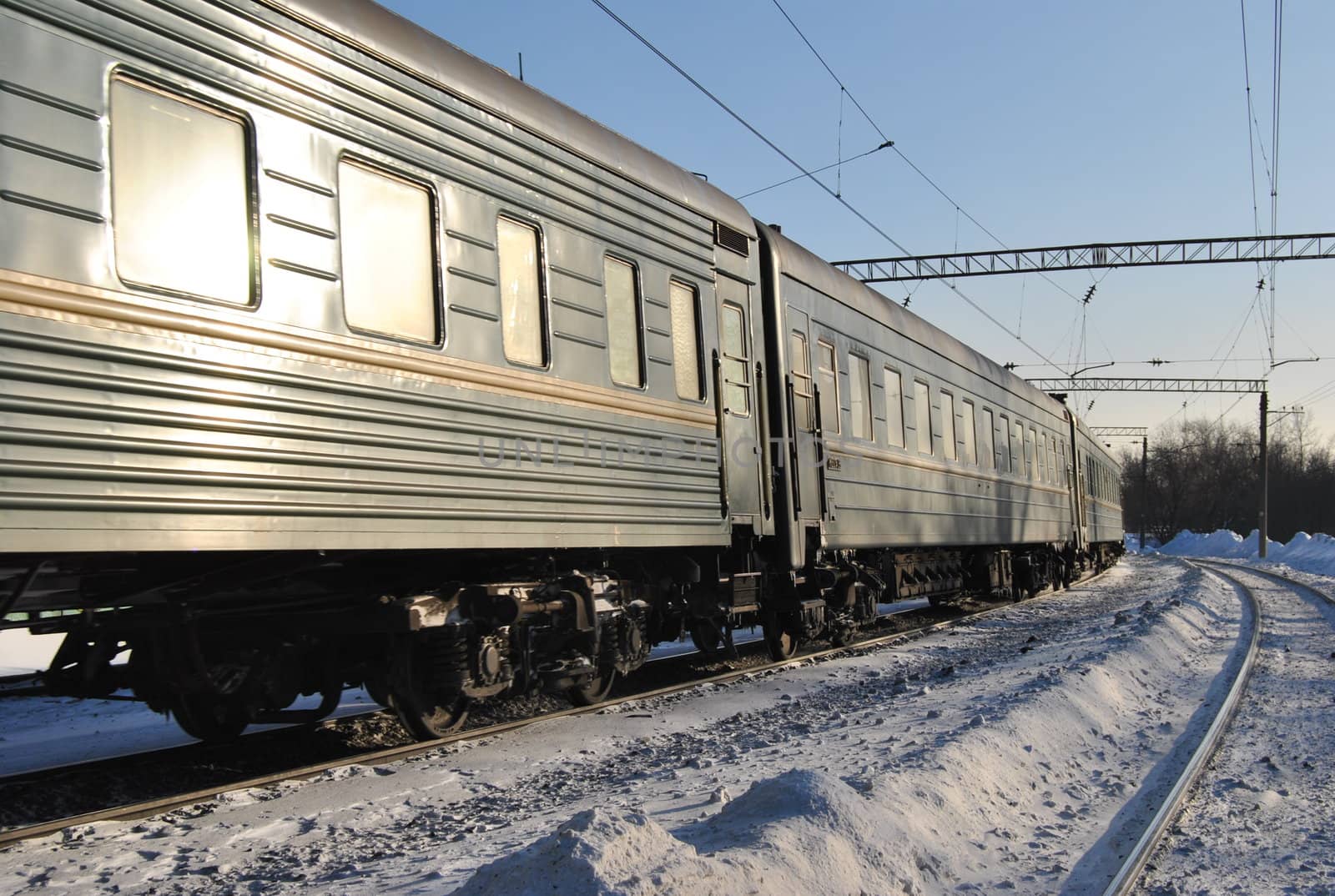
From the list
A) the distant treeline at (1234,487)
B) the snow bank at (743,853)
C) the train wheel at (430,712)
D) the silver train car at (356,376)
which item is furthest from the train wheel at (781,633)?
the distant treeline at (1234,487)

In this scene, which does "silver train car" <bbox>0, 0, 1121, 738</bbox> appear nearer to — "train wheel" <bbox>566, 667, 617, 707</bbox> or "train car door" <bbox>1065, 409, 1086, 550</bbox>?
"train wheel" <bbox>566, 667, 617, 707</bbox>

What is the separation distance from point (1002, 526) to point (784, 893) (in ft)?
47.3

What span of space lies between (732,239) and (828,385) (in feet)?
7.39

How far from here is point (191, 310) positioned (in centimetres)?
453

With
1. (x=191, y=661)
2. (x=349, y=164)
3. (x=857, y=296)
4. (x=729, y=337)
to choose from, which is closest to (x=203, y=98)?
(x=349, y=164)

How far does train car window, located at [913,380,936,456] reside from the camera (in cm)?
1380

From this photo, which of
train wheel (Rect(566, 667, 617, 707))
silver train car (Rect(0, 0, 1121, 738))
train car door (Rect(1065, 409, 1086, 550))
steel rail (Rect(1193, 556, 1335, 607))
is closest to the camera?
silver train car (Rect(0, 0, 1121, 738))

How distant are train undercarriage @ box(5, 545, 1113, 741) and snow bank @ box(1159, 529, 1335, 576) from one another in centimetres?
3419

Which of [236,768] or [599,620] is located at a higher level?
[599,620]

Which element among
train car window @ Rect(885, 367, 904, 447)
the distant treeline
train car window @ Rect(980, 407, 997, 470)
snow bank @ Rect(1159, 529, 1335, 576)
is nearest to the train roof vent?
train car window @ Rect(885, 367, 904, 447)

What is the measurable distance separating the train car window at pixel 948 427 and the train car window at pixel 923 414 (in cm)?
48

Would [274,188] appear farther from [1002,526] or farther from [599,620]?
[1002,526]

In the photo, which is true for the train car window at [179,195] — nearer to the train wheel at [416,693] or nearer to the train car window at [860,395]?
the train wheel at [416,693]

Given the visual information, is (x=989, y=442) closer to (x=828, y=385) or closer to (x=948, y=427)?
(x=948, y=427)
